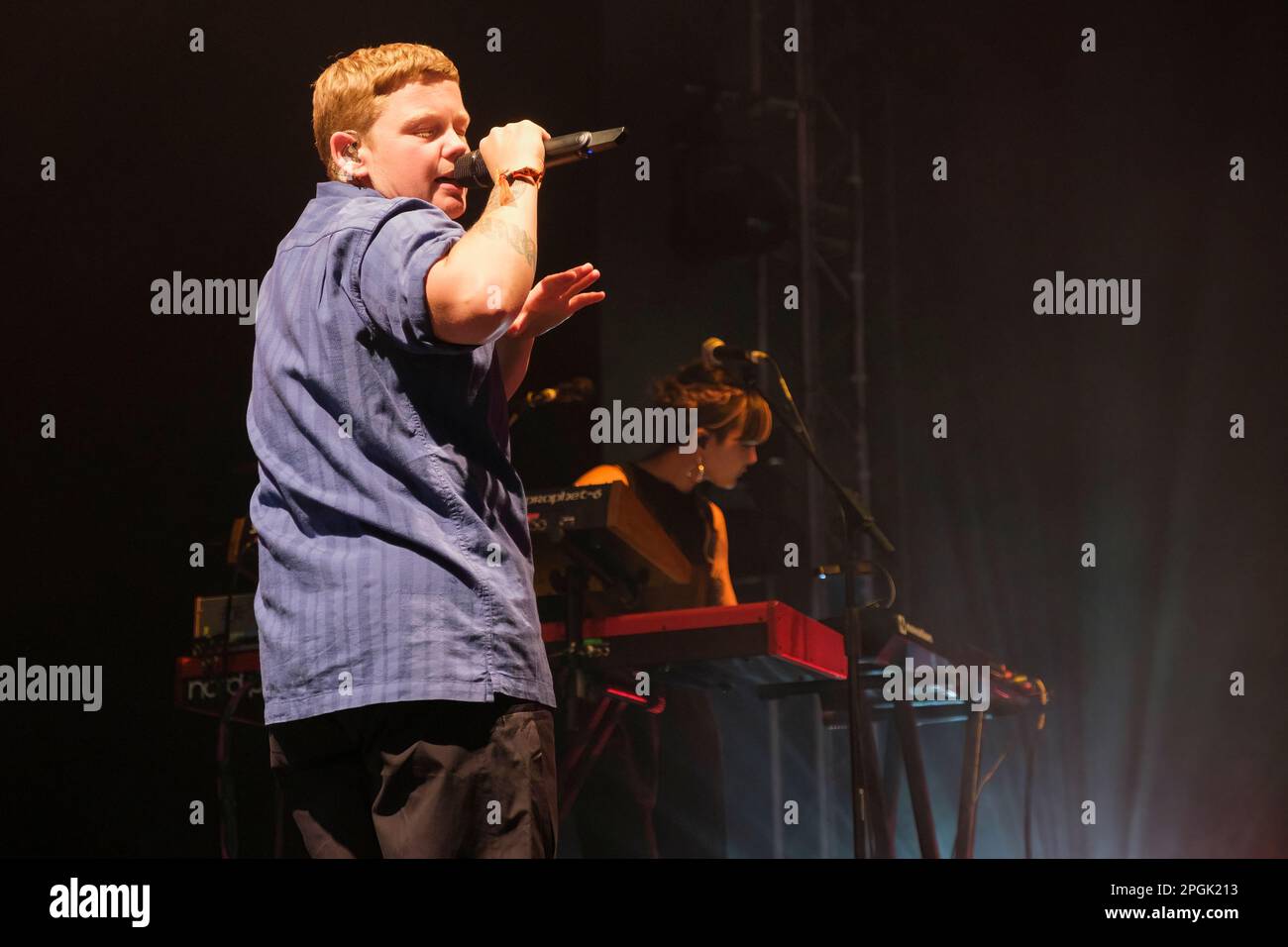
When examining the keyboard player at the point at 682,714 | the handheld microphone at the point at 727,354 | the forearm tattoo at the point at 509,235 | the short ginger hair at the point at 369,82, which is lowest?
the keyboard player at the point at 682,714

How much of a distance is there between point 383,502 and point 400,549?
0.06 metres

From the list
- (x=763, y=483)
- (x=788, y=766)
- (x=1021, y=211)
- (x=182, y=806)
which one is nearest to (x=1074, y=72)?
(x=1021, y=211)

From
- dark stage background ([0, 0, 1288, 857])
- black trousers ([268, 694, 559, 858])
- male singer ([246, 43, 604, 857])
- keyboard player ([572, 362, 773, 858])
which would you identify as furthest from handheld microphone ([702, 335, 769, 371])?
black trousers ([268, 694, 559, 858])

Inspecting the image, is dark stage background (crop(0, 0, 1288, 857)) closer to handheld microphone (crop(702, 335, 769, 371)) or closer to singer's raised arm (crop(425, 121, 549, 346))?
handheld microphone (crop(702, 335, 769, 371))

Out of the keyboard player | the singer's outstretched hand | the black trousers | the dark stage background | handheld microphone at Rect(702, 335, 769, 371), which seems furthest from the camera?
the keyboard player

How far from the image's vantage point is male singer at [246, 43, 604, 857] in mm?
1518

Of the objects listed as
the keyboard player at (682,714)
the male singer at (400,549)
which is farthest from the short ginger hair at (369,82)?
the keyboard player at (682,714)

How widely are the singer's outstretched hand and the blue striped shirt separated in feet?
0.43

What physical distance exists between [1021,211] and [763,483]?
49.2 inches

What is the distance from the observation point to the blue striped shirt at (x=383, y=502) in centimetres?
155

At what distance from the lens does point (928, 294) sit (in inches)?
191

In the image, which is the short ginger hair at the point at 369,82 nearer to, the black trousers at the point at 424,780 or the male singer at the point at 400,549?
the male singer at the point at 400,549

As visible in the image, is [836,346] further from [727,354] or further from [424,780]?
[424,780]
